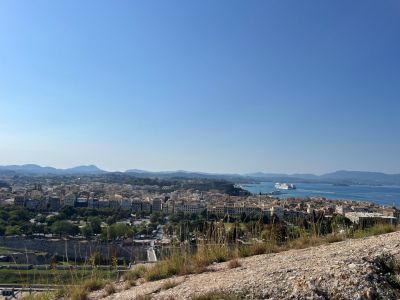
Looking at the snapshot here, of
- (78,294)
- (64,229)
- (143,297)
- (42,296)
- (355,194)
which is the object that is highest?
(143,297)

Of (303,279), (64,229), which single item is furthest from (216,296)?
(64,229)

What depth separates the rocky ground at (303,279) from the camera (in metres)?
3.62

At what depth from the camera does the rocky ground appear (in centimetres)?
362

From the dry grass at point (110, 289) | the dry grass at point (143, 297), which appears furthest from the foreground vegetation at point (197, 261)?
the dry grass at point (143, 297)

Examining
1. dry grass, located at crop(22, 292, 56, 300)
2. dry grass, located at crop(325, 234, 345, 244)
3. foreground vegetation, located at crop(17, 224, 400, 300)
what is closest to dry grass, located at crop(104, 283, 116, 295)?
foreground vegetation, located at crop(17, 224, 400, 300)

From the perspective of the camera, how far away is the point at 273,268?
4.48 m

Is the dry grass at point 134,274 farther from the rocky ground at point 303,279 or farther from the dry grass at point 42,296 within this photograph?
the dry grass at point 42,296

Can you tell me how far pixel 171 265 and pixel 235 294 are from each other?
77.4 inches

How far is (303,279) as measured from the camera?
386cm

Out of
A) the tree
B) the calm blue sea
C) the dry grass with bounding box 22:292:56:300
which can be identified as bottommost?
the tree

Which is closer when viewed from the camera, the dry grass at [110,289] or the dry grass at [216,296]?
the dry grass at [216,296]

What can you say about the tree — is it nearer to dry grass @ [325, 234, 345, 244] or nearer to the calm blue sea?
dry grass @ [325, 234, 345, 244]

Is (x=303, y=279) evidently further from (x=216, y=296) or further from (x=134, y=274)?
(x=134, y=274)

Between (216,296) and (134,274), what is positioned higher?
(216,296)
